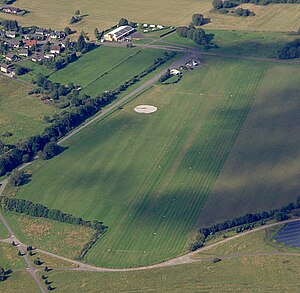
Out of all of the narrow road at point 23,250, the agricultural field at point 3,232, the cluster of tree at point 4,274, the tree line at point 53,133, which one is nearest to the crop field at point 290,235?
the narrow road at point 23,250

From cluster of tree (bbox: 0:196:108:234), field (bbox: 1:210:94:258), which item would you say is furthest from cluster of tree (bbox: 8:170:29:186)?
field (bbox: 1:210:94:258)

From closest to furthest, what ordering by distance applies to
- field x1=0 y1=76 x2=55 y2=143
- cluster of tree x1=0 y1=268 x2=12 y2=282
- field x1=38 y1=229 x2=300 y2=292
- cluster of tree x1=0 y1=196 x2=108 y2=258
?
field x1=38 y1=229 x2=300 y2=292
cluster of tree x1=0 y1=268 x2=12 y2=282
cluster of tree x1=0 y1=196 x2=108 y2=258
field x1=0 y1=76 x2=55 y2=143

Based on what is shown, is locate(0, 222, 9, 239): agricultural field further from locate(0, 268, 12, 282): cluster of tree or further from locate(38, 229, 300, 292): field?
locate(38, 229, 300, 292): field

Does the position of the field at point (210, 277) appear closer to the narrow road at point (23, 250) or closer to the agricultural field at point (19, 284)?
the narrow road at point (23, 250)

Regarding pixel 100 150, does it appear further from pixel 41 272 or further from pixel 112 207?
pixel 41 272

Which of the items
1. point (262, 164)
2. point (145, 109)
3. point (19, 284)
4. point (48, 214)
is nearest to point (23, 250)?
point (19, 284)

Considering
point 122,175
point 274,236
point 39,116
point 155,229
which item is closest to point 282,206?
point 274,236
